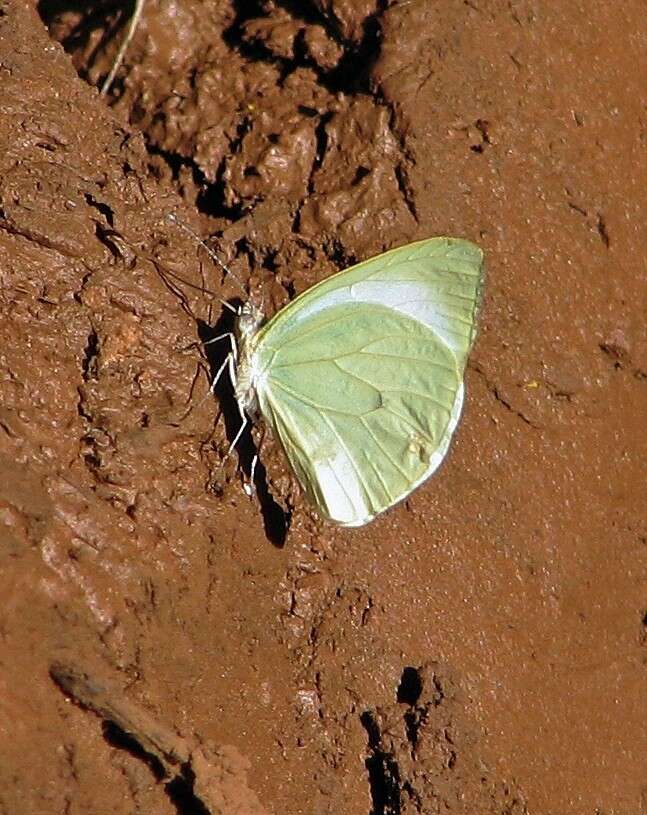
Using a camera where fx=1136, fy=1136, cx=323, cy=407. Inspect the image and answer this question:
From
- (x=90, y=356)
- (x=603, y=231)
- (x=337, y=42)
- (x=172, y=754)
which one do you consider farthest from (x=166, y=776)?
(x=337, y=42)

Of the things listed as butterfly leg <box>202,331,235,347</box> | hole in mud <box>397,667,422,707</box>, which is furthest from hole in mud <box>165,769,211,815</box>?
butterfly leg <box>202,331,235,347</box>

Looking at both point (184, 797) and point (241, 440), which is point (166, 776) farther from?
point (241, 440)

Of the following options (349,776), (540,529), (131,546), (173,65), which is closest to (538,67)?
(173,65)

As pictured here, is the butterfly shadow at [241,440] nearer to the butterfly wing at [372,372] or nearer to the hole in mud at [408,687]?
the butterfly wing at [372,372]

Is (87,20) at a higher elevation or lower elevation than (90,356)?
higher

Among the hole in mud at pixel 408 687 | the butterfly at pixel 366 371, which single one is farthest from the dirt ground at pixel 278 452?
the butterfly at pixel 366 371
